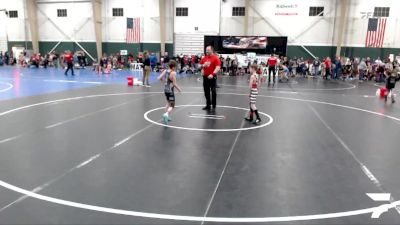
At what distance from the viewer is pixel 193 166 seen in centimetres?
570

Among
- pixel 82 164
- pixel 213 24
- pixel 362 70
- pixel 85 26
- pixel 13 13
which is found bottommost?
pixel 82 164

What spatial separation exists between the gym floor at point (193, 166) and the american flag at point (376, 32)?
20.4 metres

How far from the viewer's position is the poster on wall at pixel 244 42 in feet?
96.0

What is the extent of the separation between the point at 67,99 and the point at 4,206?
876cm

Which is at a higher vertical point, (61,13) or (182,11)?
(182,11)

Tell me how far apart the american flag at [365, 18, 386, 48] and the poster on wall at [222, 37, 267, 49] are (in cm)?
837

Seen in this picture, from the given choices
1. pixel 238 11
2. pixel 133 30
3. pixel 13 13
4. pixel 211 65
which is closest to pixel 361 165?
pixel 211 65

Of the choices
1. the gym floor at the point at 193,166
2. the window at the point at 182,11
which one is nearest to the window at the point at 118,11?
the window at the point at 182,11

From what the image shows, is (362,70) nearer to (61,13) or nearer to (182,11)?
(182,11)

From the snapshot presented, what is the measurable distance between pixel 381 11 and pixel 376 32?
1.67 meters

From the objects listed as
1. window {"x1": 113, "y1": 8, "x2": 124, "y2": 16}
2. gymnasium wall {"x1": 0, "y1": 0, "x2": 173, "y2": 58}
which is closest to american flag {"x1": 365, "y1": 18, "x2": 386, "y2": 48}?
gymnasium wall {"x1": 0, "y1": 0, "x2": 173, "y2": 58}

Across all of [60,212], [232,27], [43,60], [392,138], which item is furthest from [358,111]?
[43,60]

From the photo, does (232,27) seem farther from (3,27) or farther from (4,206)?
(4,206)

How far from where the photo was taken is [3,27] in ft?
123
